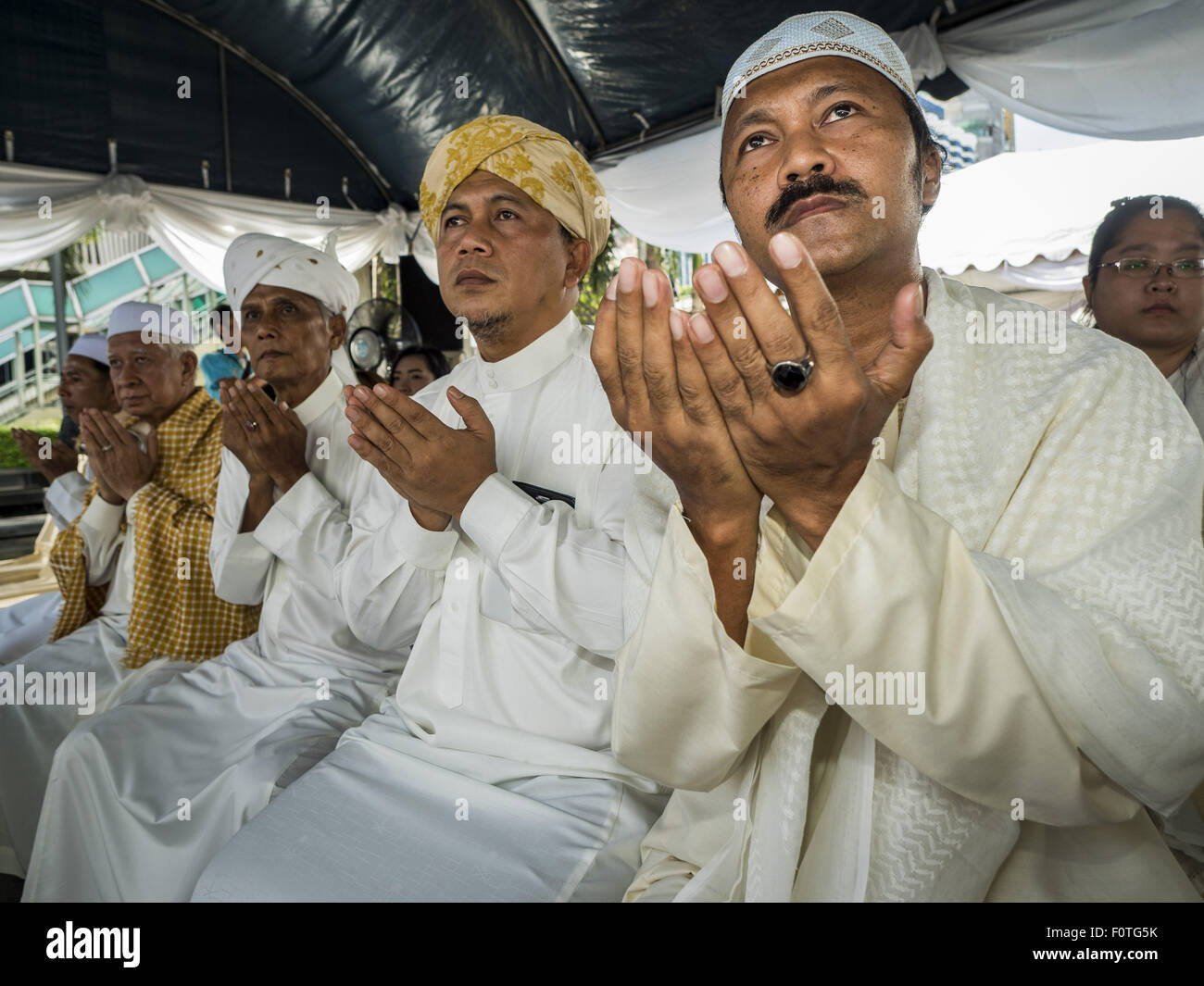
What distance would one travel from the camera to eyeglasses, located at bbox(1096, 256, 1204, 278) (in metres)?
2.18

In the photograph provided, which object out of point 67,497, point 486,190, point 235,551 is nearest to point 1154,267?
point 486,190

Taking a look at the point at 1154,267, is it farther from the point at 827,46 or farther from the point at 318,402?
the point at 318,402

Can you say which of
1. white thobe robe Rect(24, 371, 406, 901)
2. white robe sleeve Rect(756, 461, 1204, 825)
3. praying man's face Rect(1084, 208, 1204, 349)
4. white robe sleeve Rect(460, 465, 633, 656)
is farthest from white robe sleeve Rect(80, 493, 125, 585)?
praying man's face Rect(1084, 208, 1204, 349)

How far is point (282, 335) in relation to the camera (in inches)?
107

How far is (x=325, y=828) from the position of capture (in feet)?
5.06

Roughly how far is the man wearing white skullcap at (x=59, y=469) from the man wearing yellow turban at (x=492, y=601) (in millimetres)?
2241

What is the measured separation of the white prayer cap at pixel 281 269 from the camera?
8.87 feet

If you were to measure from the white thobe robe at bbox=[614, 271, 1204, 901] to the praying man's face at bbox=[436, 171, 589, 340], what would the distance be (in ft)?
3.22

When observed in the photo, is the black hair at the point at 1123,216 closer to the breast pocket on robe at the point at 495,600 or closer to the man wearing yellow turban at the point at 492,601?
the man wearing yellow turban at the point at 492,601

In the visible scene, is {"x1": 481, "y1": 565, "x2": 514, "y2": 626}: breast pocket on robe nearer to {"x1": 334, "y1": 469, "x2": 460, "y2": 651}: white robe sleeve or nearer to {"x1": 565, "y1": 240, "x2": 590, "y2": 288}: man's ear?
{"x1": 334, "y1": 469, "x2": 460, "y2": 651}: white robe sleeve

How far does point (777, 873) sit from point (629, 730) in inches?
10.3

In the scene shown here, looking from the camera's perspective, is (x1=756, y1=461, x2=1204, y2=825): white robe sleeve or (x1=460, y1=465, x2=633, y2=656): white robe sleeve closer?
(x1=756, y1=461, x2=1204, y2=825): white robe sleeve

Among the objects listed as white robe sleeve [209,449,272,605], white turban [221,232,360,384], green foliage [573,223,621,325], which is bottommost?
white robe sleeve [209,449,272,605]

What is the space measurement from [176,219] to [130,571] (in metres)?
4.24
